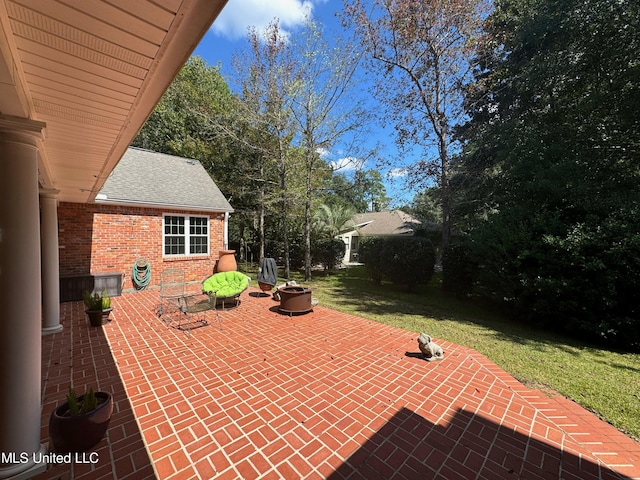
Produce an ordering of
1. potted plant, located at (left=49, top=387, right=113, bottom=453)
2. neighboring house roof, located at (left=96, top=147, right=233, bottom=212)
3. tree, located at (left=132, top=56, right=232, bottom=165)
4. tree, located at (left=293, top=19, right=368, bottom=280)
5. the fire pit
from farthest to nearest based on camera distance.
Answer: tree, located at (left=132, top=56, right=232, bottom=165) → tree, located at (left=293, top=19, right=368, bottom=280) → neighboring house roof, located at (left=96, top=147, right=233, bottom=212) → the fire pit → potted plant, located at (left=49, top=387, right=113, bottom=453)

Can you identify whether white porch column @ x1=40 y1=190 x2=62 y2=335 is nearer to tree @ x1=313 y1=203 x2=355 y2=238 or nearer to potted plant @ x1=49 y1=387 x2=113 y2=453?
potted plant @ x1=49 y1=387 x2=113 y2=453

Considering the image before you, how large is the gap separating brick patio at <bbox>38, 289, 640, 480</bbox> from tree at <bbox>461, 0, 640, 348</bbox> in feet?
12.4

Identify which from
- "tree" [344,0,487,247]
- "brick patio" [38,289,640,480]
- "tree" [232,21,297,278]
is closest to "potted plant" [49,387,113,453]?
"brick patio" [38,289,640,480]

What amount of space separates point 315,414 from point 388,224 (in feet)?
83.4

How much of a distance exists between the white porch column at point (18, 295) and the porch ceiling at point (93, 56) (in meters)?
0.34

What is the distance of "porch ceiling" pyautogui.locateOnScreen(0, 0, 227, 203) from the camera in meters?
1.37

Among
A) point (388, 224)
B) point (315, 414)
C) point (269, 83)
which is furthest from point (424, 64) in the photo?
point (388, 224)

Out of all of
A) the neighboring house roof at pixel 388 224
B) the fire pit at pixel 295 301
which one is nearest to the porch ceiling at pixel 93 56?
the fire pit at pixel 295 301

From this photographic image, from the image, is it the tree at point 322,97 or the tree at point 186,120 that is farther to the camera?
the tree at point 186,120

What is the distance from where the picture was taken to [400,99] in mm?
12641

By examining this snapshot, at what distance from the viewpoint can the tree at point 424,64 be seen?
10836 millimetres

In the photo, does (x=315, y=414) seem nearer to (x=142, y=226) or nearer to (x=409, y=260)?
(x=409, y=260)

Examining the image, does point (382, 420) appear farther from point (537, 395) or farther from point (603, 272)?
point (603, 272)

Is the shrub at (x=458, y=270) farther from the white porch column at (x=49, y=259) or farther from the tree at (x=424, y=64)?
the white porch column at (x=49, y=259)
